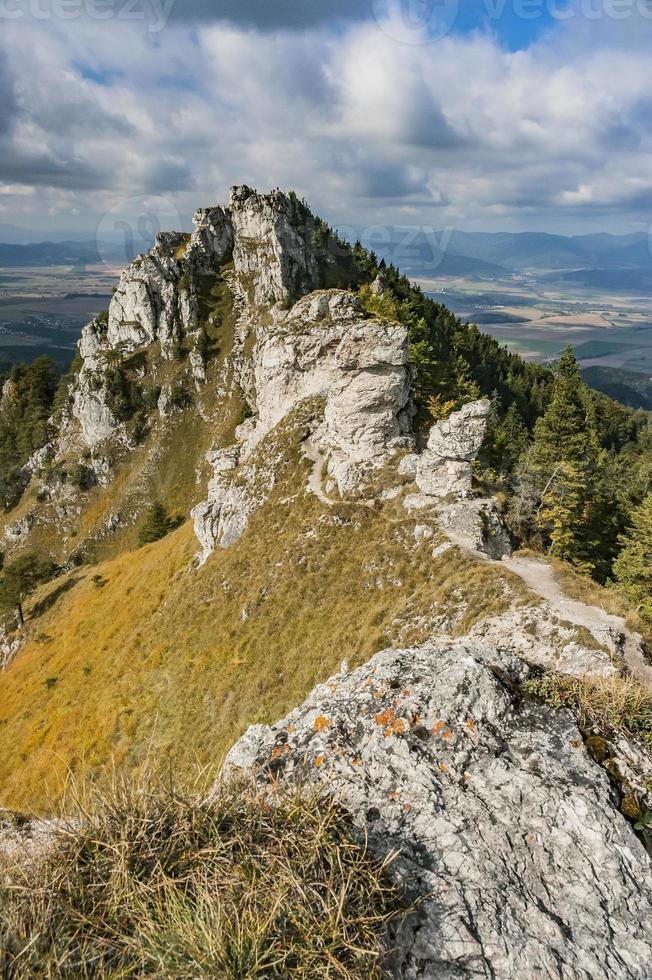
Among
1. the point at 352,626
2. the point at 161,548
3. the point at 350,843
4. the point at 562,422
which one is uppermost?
the point at 350,843

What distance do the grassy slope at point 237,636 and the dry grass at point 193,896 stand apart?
63.7 ft

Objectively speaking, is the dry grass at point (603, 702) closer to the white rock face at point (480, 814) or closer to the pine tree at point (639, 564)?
the white rock face at point (480, 814)

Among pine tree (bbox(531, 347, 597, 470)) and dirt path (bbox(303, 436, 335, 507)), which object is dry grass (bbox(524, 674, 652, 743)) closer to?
dirt path (bbox(303, 436, 335, 507))

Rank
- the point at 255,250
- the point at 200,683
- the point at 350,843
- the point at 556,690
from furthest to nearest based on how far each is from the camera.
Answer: the point at 255,250, the point at 200,683, the point at 556,690, the point at 350,843

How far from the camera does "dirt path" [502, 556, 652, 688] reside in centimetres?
1648

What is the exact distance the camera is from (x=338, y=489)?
41.0 meters

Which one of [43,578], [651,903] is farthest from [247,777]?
[43,578]

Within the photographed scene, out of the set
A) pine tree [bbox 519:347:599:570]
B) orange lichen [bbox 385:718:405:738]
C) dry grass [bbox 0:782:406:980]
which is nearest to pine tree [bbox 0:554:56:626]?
pine tree [bbox 519:347:599:570]

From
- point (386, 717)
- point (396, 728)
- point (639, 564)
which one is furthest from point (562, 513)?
point (396, 728)

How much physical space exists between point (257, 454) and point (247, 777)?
4548 cm

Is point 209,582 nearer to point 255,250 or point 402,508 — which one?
point 402,508

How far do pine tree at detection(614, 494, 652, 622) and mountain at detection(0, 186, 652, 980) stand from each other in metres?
5.63

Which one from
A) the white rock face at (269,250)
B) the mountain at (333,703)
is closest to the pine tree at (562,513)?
the mountain at (333,703)

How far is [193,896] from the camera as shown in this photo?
459 cm
